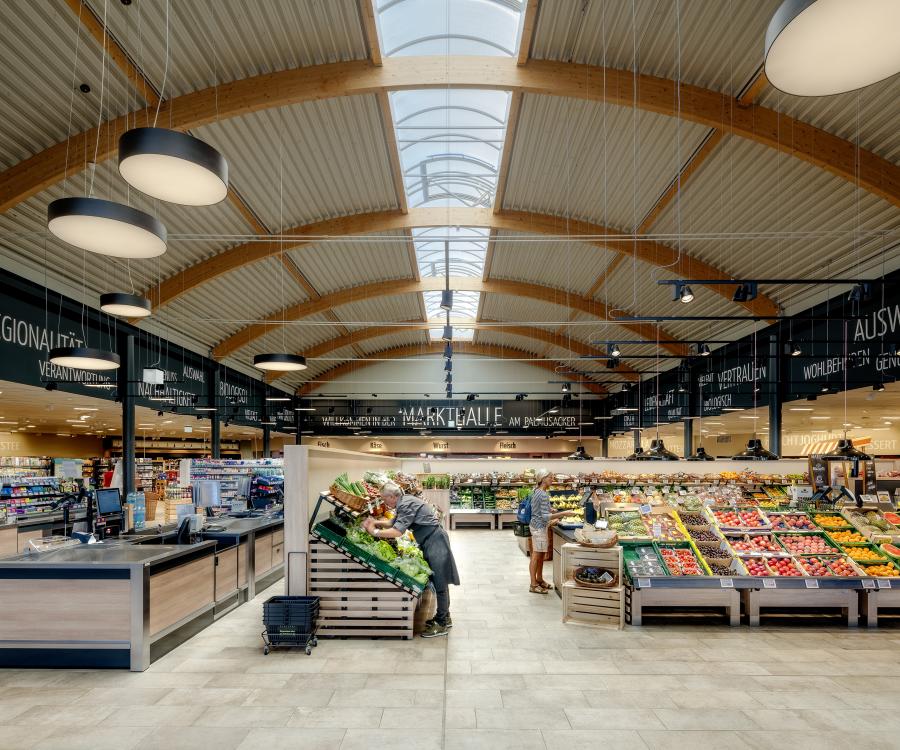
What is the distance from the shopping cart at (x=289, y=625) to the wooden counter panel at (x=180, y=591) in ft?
2.70

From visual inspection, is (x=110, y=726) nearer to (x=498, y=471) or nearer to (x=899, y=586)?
(x=899, y=586)

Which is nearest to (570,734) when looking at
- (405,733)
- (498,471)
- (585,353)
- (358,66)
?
(405,733)

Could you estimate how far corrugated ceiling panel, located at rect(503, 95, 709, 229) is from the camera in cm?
901

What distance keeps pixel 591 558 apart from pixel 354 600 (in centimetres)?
250

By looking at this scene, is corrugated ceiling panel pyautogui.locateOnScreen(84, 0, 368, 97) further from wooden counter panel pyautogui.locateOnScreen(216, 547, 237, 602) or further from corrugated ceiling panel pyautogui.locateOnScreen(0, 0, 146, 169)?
wooden counter panel pyautogui.locateOnScreen(216, 547, 237, 602)

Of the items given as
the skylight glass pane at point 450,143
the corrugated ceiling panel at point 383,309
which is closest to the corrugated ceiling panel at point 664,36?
the skylight glass pane at point 450,143

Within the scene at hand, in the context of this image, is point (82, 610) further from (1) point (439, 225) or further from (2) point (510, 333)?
(2) point (510, 333)

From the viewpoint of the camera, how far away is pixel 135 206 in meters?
10.1

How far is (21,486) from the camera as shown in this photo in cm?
1359

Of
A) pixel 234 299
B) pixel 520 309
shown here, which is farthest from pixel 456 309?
pixel 234 299

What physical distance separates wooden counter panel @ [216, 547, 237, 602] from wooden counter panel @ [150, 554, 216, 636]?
137 millimetres

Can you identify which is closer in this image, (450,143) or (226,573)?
(226,573)

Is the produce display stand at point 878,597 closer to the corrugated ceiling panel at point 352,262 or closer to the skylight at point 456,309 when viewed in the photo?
the corrugated ceiling panel at point 352,262

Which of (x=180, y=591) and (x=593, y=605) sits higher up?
(x=180, y=591)
